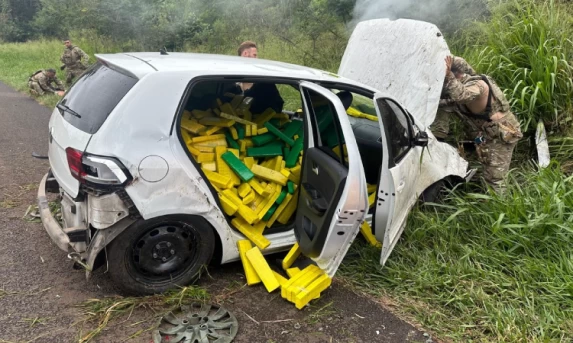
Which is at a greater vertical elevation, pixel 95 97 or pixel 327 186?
pixel 95 97

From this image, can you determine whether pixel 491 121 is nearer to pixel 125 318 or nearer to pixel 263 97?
pixel 263 97

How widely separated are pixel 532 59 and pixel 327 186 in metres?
3.62

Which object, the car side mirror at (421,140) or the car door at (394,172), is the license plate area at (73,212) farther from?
the car side mirror at (421,140)

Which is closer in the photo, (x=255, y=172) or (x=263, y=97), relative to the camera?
(x=255, y=172)

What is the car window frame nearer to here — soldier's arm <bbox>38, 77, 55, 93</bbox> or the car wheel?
the car wheel

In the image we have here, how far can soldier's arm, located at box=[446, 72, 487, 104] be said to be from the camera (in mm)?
4375

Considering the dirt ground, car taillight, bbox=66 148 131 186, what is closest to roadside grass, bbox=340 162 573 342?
the dirt ground

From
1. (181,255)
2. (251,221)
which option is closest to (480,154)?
(251,221)

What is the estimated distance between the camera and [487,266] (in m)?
3.32

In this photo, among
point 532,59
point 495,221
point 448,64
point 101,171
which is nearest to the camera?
point 101,171

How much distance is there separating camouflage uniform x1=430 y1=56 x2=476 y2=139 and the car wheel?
9.35 ft

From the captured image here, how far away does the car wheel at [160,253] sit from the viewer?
9.18ft

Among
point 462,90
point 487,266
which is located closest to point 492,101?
point 462,90

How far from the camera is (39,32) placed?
3516 cm
